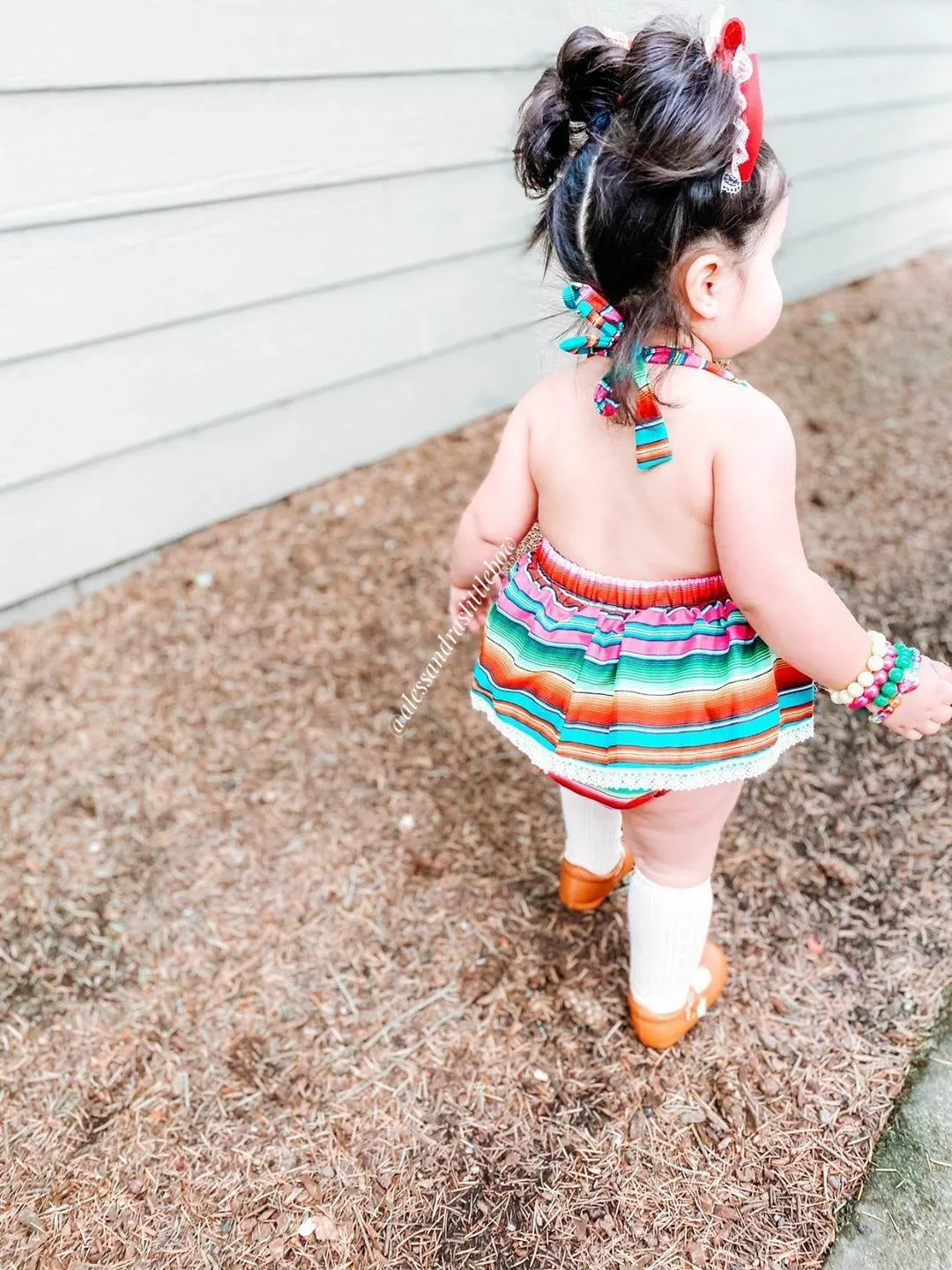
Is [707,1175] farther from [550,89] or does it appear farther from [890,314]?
[890,314]

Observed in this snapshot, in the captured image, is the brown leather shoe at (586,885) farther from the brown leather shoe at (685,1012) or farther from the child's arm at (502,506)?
the child's arm at (502,506)

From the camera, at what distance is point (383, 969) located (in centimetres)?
184

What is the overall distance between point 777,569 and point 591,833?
753mm

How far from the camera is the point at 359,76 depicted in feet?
8.89

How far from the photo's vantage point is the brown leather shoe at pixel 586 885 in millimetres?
1823

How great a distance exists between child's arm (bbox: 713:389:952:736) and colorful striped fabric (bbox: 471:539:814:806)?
67 mm

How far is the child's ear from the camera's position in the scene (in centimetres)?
107

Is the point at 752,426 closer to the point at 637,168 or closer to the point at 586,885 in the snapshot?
the point at 637,168

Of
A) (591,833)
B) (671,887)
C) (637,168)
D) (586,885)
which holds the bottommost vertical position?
(586,885)

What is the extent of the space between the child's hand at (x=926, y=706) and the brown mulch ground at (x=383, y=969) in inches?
28.0

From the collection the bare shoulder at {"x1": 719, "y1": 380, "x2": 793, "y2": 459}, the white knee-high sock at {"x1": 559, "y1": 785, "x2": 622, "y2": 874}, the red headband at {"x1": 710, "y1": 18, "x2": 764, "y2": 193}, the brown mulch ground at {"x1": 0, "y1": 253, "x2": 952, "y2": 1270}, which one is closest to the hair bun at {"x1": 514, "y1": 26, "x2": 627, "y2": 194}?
the red headband at {"x1": 710, "y1": 18, "x2": 764, "y2": 193}

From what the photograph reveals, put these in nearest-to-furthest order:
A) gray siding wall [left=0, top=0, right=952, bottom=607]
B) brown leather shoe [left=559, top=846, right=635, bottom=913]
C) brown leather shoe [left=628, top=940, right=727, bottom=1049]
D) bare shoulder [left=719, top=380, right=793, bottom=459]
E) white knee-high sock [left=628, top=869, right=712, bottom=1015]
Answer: bare shoulder [left=719, top=380, right=793, bottom=459]
white knee-high sock [left=628, top=869, right=712, bottom=1015]
brown leather shoe [left=628, top=940, right=727, bottom=1049]
brown leather shoe [left=559, top=846, right=635, bottom=913]
gray siding wall [left=0, top=0, right=952, bottom=607]

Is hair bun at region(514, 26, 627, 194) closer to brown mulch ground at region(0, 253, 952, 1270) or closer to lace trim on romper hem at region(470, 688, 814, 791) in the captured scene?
lace trim on romper hem at region(470, 688, 814, 791)

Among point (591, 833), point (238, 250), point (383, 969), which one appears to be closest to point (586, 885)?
point (591, 833)
